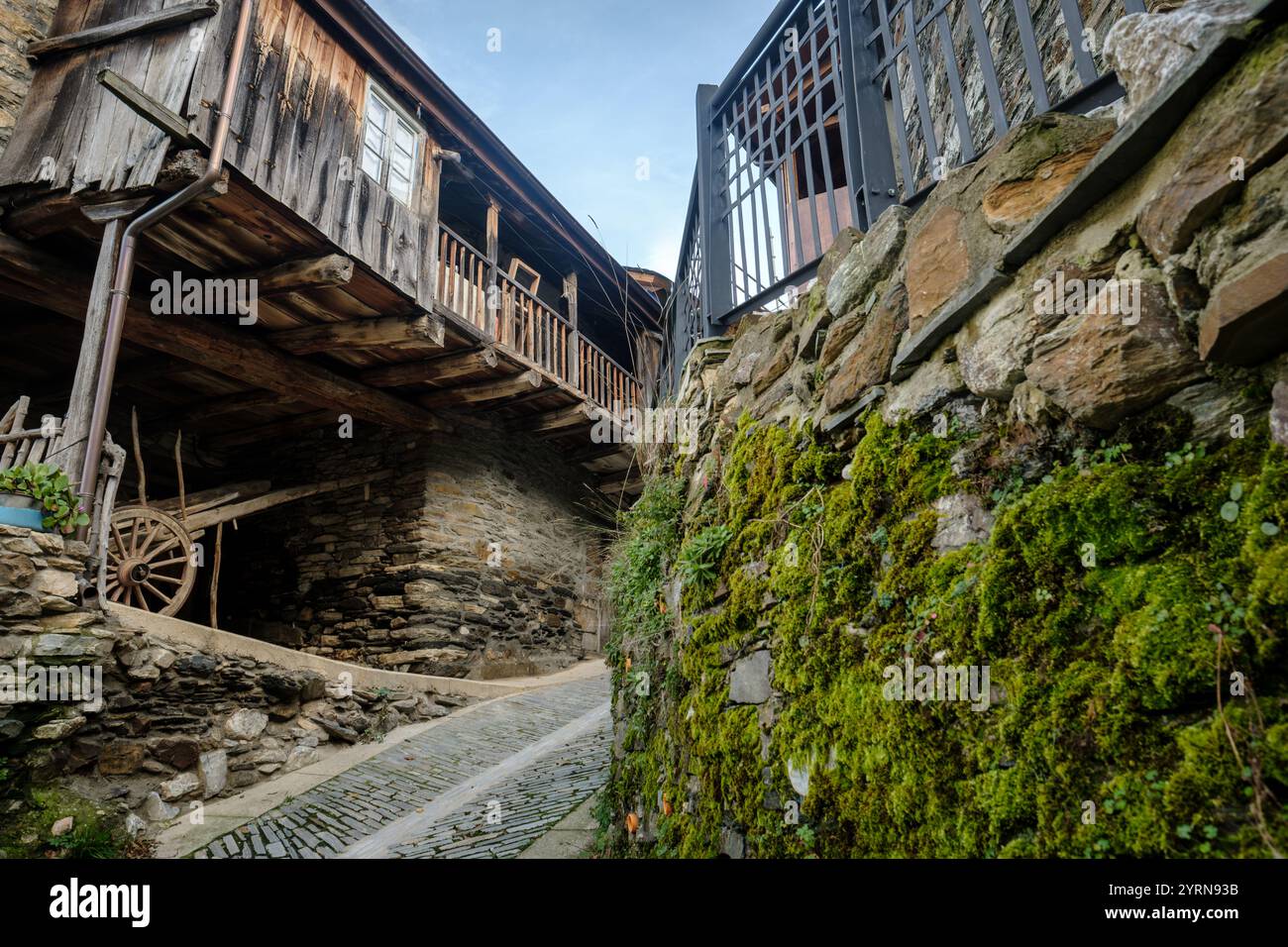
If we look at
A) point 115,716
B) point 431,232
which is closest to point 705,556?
point 115,716

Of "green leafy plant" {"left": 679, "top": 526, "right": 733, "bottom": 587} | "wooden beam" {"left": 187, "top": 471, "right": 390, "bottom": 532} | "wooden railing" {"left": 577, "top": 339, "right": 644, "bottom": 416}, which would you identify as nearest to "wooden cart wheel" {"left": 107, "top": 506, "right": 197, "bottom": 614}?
"wooden beam" {"left": 187, "top": 471, "right": 390, "bottom": 532}

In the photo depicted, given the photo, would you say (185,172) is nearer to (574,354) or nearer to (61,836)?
(61,836)

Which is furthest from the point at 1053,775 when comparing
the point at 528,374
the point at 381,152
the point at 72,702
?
the point at 381,152

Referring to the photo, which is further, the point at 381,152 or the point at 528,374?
the point at 528,374

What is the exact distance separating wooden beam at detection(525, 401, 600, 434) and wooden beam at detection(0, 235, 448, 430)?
4.65ft

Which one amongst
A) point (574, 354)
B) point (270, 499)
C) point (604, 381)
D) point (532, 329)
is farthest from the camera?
point (604, 381)

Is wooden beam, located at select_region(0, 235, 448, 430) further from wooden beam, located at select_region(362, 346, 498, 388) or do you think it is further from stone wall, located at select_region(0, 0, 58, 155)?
stone wall, located at select_region(0, 0, 58, 155)

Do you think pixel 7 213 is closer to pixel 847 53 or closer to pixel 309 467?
pixel 309 467

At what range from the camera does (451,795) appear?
A: 15.1 feet

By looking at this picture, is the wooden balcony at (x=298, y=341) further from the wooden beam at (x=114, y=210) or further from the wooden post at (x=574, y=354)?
the wooden beam at (x=114, y=210)

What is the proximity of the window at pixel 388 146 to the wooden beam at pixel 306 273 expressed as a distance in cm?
161

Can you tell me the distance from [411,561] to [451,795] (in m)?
3.62

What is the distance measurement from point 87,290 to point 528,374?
3957 mm

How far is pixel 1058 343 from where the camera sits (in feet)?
4.25
